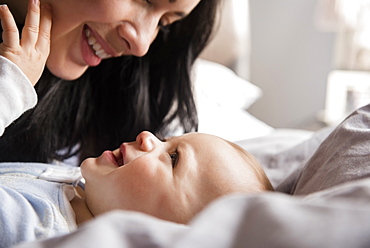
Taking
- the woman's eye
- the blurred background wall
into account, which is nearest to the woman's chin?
the woman's eye

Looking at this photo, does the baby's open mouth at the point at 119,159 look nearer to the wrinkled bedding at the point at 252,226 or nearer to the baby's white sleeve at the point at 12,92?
the baby's white sleeve at the point at 12,92

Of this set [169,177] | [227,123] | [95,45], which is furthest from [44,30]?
[227,123]

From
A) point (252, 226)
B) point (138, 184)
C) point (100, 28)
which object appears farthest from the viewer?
point (100, 28)

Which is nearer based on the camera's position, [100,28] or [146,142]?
[146,142]

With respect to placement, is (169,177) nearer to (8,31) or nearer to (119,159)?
(119,159)

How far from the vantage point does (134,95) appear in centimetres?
147

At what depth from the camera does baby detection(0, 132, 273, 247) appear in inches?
28.4

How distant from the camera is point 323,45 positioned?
317 cm

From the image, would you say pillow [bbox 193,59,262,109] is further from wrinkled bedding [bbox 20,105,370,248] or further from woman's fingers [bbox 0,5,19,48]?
wrinkled bedding [bbox 20,105,370,248]

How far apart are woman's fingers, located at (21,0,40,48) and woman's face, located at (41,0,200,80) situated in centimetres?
8

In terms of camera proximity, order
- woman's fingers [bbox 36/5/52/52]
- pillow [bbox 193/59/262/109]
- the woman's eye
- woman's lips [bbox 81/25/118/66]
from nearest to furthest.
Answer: the woman's eye < woman's fingers [bbox 36/5/52/52] < woman's lips [bbox 81/25/118/66] < pillow [bbox 193/59/262/109]

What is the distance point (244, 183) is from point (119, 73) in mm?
770

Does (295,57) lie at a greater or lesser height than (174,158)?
lesser

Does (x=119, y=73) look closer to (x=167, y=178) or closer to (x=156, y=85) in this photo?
(x=156, y=85)
